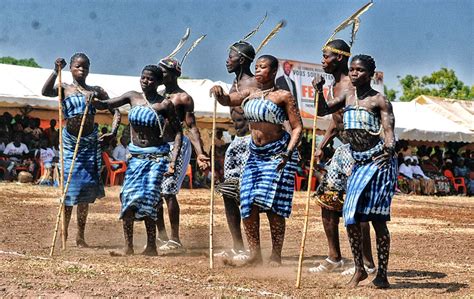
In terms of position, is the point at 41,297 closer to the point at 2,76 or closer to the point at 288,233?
the point at 288,233

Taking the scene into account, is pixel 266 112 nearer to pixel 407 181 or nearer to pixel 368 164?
pixel 368 164

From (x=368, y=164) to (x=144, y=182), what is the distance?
2.72 meters

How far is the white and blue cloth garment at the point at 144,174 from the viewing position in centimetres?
868

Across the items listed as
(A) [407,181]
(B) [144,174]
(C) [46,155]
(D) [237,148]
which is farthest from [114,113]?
(A) [407,181]

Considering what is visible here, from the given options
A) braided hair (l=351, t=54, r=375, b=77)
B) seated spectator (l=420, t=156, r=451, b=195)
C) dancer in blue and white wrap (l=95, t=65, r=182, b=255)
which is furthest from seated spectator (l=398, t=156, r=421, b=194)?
braided hair (l=351, t=54, r=375, b=77)

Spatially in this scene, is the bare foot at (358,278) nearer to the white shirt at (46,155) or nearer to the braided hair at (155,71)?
the braided hair at (155,71)

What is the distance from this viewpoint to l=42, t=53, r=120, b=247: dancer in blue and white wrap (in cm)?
949

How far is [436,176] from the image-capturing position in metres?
28.0

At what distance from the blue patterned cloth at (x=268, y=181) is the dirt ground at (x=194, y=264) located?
0.62m

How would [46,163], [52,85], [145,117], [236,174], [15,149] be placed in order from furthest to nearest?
[15,149]
[46,163]
[52,85]
[236,174]
[145,117]

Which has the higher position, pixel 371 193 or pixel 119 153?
pixel 119 153

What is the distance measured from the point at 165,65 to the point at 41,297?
426cm

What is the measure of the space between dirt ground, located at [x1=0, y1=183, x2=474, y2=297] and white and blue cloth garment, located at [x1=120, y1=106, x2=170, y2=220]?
542 millimetres

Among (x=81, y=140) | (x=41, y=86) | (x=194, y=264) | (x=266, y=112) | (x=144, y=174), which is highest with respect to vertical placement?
(x=41, y=86)
